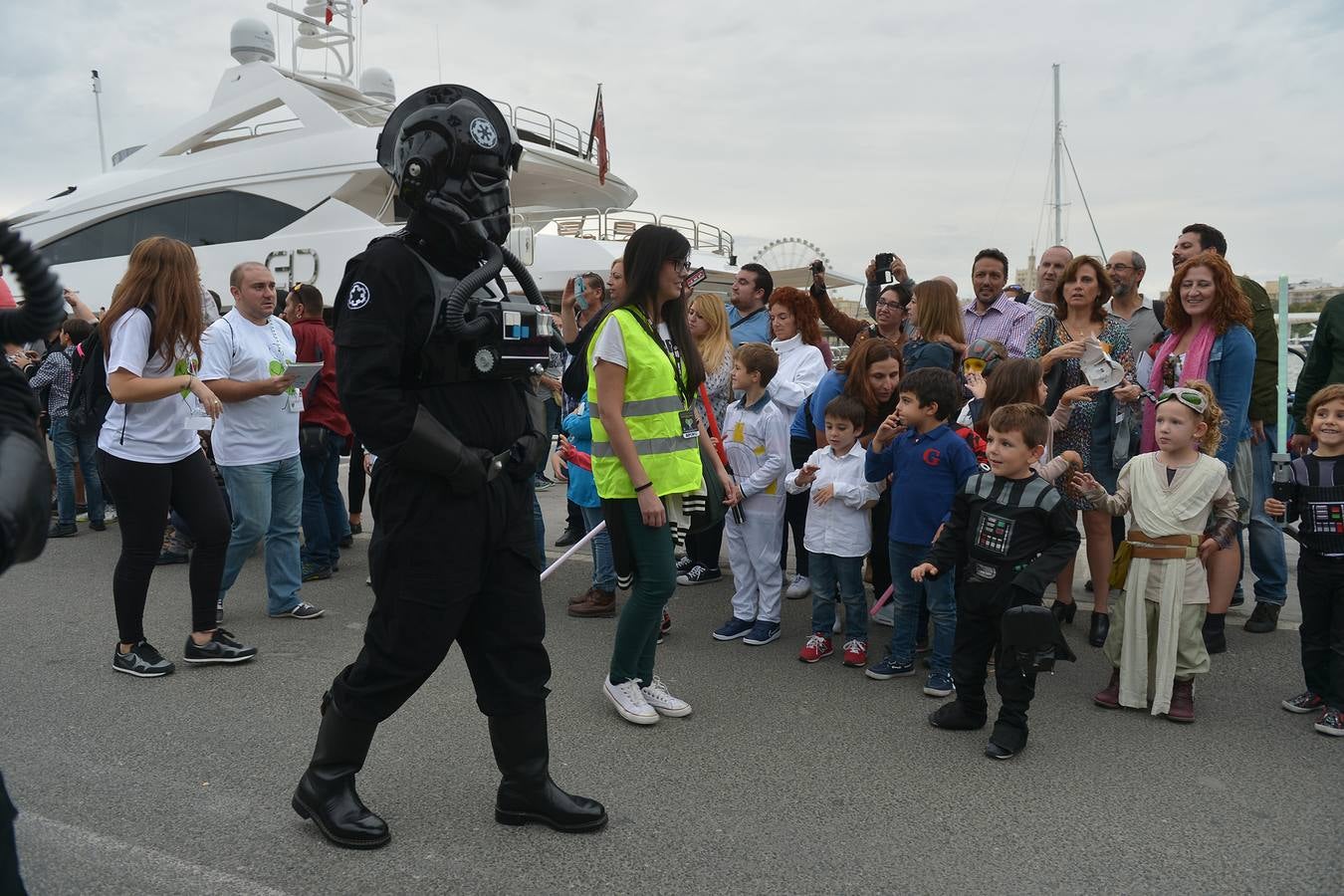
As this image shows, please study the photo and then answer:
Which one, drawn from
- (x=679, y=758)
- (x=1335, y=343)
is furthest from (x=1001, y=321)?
(x=679, y=758)

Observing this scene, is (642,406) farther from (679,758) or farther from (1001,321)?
(1001,321)

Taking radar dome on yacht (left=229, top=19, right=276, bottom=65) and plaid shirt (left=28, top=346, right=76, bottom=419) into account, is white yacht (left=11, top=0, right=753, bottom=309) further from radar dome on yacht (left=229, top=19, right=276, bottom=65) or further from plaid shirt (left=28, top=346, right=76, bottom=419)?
plaid shirt (left=28, top=346, right=76, bottom=419)

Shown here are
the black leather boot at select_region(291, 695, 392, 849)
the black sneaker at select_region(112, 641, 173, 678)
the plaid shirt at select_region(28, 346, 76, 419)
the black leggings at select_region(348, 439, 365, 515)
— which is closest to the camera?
the black leather boot at select_region(291, 695, 392, 849)

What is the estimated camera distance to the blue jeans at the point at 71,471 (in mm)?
7672

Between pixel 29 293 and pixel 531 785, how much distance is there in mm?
1963

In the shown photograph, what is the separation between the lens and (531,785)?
2.90m

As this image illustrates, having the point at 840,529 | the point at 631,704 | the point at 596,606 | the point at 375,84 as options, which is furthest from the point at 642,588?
the point at 375,84

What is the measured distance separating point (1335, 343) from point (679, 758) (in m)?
4.22

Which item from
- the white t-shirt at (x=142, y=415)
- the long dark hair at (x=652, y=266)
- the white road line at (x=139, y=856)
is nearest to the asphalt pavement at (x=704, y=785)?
the white road line at (x=139, y=856)

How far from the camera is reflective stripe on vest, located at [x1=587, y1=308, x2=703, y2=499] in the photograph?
140 inches

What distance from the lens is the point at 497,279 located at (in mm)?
2896

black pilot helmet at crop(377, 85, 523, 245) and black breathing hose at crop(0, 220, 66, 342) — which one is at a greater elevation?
black pilot helmet at crop(377, 85, 523, 245)

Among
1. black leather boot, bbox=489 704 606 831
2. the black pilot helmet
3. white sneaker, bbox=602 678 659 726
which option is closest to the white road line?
black leather boot, bbox=489 704 606 831

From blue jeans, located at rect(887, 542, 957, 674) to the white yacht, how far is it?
Result: 1046cm
